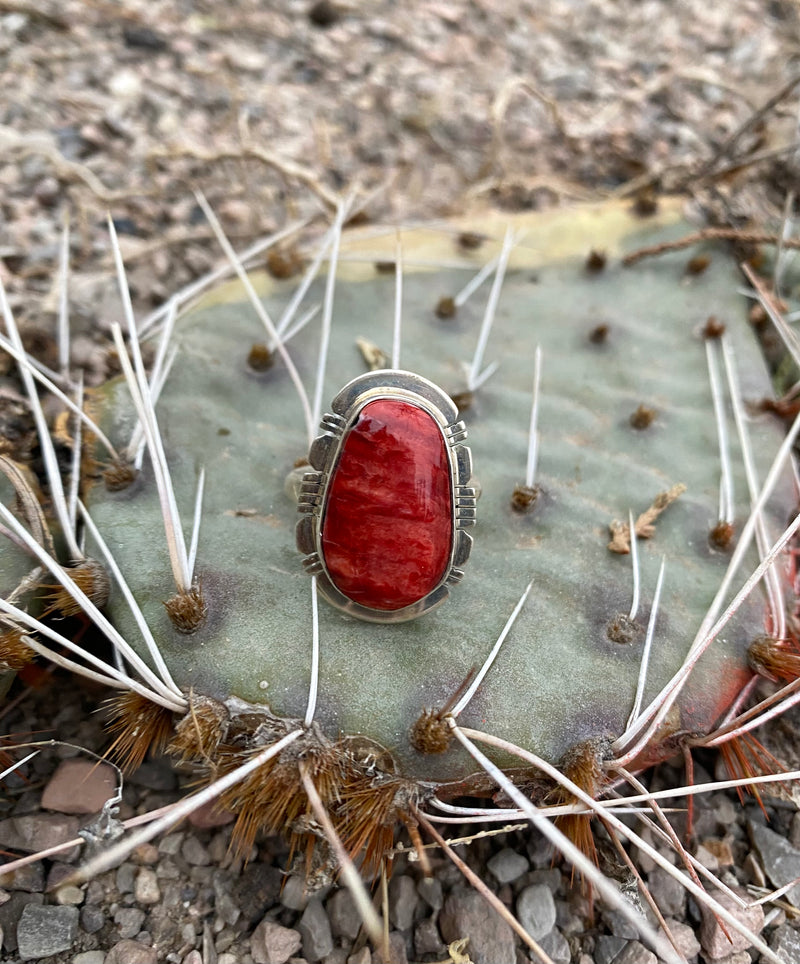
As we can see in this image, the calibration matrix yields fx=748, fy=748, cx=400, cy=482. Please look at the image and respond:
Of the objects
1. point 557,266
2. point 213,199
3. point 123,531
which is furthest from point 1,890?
point 213,199

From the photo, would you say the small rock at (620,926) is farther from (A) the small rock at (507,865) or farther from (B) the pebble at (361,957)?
(B) the pebble at (361,957)

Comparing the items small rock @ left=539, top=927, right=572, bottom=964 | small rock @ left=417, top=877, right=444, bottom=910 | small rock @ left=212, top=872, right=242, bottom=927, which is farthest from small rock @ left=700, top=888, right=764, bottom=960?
small rock @ left=212, top=872, right=242, bottom=927

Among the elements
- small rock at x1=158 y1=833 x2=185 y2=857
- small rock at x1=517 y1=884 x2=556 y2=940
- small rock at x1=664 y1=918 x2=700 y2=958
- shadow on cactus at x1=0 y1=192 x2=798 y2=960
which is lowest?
small rock at x1=664 y1=918 x2=700 y2=958

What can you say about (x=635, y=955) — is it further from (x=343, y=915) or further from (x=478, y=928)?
(x=343, y=915)

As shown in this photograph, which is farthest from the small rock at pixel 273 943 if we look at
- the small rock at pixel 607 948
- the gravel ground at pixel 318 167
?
the small rock at pixel 607 948

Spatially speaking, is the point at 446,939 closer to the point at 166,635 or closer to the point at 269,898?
the point at 269,898

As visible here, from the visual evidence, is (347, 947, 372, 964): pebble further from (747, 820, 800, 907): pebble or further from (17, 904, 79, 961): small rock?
(747, 820, 800, 907): pebble
